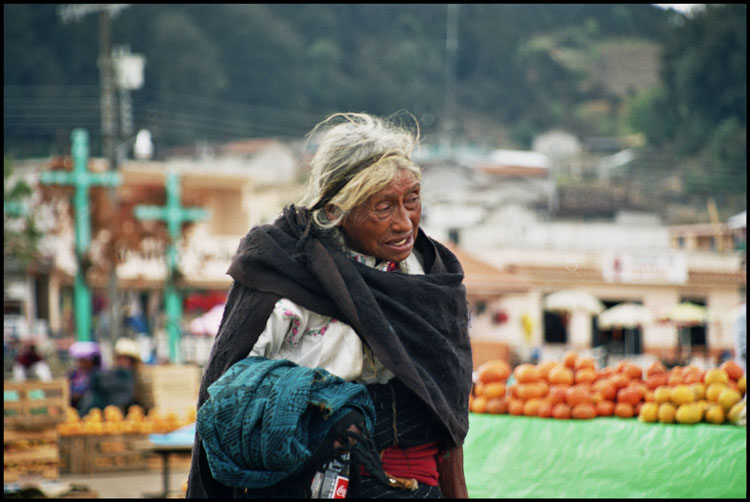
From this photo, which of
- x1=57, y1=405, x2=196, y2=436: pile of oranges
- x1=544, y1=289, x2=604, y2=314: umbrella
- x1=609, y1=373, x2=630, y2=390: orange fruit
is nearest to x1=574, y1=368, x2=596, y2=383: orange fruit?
x1=609, y1=373, x2=630, y2=390: orange fruit

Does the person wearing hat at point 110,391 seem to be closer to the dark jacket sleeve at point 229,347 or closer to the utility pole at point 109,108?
the utility pole at point 109,108

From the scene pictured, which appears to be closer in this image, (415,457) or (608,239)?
(415,457)

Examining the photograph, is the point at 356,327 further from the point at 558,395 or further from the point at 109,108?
the point at 109,108

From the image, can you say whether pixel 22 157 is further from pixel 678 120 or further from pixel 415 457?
pixel 415 457

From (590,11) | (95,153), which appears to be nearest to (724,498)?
(95,153)

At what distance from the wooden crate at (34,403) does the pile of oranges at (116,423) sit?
3.87 ft

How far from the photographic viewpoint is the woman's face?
2551 millimetres

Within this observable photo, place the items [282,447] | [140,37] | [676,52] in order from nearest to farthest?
[282,447] < [140,37] < [676,52]

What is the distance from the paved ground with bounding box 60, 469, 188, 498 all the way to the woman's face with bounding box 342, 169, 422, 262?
641cm

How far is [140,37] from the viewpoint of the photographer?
7369 cm

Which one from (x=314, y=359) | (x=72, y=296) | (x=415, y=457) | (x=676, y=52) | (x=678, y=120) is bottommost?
(x=72, y=296)

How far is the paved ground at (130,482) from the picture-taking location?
8.84 m

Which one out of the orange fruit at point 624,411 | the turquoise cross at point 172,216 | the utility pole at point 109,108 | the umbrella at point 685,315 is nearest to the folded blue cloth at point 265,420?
the orange fruit at point 624,411

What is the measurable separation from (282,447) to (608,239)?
144ft
